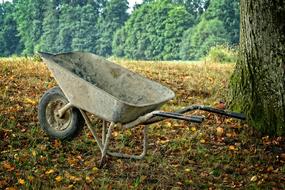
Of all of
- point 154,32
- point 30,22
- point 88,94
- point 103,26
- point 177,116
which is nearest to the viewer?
point 177,116

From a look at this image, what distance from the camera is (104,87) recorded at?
6.12m

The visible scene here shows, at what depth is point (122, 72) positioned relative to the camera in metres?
6.05

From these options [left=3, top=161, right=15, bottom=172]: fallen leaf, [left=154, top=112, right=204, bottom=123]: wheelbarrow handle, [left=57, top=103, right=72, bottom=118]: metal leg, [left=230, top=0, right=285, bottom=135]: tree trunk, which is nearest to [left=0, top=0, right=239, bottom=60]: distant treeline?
[left=230, top=0, right=285, bottom=135]: tree trunk

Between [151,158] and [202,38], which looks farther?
[202,38]

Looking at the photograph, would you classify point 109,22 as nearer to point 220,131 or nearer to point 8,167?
point 220,131

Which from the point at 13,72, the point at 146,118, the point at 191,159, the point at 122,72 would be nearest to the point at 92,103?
the point at 146,118

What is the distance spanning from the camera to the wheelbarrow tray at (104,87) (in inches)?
197

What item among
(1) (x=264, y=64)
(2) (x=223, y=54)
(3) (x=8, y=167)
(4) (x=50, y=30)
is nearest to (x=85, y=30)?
(4) (x=50, y=30)

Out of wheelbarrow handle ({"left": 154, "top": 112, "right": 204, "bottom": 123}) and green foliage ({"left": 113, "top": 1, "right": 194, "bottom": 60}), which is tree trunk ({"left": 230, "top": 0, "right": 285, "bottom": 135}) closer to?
wheelbarrow handle ({"left": 154, "top": 112, "right": 204, "bottom": 123})

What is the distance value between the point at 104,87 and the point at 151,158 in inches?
39.4

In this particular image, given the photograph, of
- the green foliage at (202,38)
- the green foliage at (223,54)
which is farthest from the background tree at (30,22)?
the green foliage at (223,54)

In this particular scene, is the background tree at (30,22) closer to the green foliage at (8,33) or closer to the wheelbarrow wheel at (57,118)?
the green foliage at (8,33)

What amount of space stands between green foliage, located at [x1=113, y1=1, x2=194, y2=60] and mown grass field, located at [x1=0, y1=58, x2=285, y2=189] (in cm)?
5640

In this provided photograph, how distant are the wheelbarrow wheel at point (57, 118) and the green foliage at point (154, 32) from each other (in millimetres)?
57234
